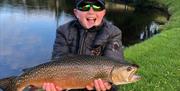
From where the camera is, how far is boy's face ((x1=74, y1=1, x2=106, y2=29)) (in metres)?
5.89

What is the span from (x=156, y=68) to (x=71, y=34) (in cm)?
936

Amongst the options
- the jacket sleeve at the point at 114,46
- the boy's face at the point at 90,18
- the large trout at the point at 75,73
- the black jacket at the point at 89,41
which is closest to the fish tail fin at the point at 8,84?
the large trout at the point at 75,73

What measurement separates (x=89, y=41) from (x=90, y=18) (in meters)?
0.38

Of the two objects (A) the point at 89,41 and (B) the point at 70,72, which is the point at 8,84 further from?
(A) the point at 89,41

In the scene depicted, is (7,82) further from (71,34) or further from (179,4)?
(179,4)

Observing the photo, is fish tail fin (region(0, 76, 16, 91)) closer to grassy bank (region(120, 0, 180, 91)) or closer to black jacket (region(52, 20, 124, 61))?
black jacket (region(52, 20, 124, 61))

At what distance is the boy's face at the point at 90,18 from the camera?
589 centimetres

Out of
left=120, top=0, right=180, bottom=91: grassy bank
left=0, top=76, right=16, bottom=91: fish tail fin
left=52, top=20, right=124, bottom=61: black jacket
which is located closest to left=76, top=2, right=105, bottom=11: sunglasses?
left=52, top=20, right=124, bottom=61: black jacket

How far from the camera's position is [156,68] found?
1509 cm

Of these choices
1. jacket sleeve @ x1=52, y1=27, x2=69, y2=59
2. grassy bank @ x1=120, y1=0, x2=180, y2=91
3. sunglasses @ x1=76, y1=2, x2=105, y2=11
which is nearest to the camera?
sunglasses @ x1=76, y1=2, x2=105, y2=11

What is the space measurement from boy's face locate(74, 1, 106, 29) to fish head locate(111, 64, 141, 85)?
77 cm

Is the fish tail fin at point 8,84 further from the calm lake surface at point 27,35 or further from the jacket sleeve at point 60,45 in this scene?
the calm lake surface at point 27,35

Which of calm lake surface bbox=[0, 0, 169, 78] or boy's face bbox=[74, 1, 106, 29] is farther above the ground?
boy's face bbox=[74, 1, 106, 29]

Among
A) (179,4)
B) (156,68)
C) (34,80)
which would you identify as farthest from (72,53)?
(179,4)
